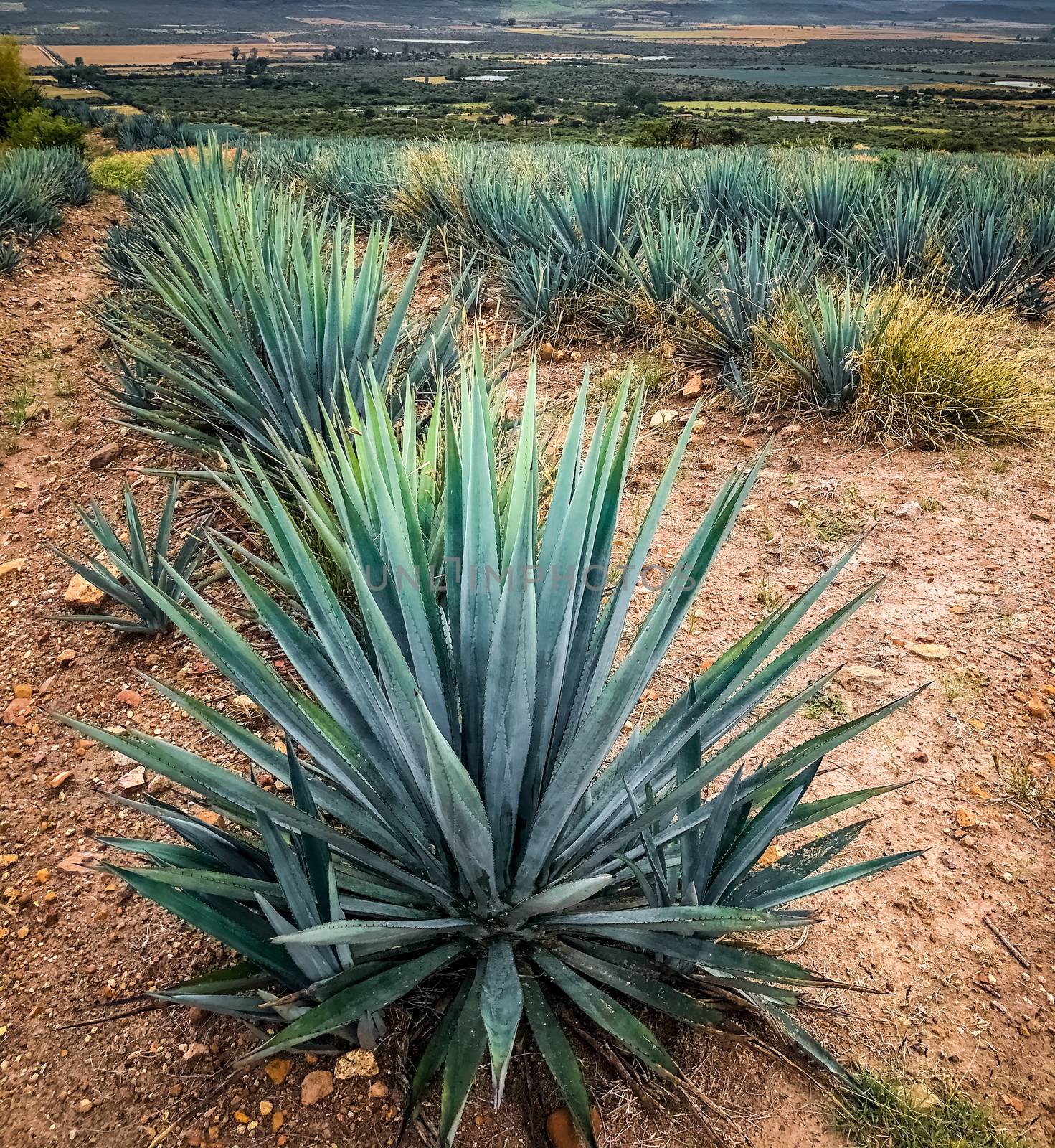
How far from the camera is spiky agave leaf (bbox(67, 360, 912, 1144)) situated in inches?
44.9

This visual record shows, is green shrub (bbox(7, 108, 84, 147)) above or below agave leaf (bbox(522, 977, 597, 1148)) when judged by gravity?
above

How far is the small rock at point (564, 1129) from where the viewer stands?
1.24 m

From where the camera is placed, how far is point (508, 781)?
123cm

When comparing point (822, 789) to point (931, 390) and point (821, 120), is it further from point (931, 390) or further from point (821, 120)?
point (821, 120)

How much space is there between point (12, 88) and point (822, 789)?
99.1 ft

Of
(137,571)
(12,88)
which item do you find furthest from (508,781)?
(12,88)

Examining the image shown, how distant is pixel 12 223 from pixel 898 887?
957 centimetres

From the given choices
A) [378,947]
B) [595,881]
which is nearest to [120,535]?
[378,947]

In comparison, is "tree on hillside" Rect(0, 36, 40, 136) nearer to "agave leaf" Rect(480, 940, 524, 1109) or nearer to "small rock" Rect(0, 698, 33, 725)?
"small rock" Rect(0, 698, 33, 725)

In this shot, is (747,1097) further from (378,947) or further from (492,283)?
(492,283)

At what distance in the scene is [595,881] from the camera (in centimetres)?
102

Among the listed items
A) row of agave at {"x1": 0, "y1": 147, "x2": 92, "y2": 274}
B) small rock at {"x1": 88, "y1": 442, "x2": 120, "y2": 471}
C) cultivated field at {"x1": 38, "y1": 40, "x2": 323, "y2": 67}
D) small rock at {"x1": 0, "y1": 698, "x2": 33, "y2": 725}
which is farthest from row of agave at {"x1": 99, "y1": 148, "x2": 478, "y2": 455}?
cultivated field at {"x1": 38, "y1": 40, "x2": 323, "y2": 67}

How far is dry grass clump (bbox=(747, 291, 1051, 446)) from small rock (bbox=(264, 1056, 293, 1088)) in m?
3.64

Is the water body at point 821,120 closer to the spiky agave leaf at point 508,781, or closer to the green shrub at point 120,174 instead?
the green shrub at point 120,174
